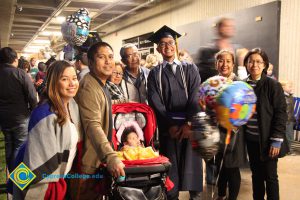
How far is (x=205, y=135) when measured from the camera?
221 centimetres

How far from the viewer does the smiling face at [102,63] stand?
2383 mm

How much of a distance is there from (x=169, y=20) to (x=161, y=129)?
8.66m

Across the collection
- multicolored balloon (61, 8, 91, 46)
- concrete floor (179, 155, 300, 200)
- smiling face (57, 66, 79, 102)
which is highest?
multicolored balloon (61, 8, 91, 46)

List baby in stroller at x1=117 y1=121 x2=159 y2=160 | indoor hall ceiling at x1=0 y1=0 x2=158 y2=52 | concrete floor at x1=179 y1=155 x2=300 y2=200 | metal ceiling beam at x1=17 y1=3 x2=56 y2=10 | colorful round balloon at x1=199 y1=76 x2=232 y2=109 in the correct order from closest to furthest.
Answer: colorful round balloon at x1=199 y1=76 x2=232 y2=109 → baby in stroller at x1=117 y1=121 x2=159 y2=160 → concrete floor at x1=179 y1=155 x2=300 y2=200 → indoor hall ceiling at x1=0 y1=0 x2=158 y2=52 → metal ceiling beam at x1=17 y1=3 x2=56 y2=10

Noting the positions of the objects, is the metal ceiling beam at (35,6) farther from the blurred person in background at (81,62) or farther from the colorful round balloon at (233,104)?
the colorful round balloon at (233,104)

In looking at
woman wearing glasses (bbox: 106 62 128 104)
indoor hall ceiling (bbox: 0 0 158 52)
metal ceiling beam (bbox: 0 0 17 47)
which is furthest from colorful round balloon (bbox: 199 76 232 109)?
metal ceiling beam (bbox: 0 0 17 47)

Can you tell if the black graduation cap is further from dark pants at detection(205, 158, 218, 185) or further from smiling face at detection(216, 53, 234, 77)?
dark pants at detection(205, 158, 218, 185)

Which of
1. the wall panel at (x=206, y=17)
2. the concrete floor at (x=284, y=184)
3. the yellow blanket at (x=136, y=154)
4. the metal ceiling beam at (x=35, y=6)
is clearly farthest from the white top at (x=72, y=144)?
the metal ceiling beam at (x=35, y=6)

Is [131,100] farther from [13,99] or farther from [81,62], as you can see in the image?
[13,99]

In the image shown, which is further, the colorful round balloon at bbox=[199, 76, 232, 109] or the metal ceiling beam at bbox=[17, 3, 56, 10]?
the metal ceiling beam at bbox=[17, 3, 56, 10]

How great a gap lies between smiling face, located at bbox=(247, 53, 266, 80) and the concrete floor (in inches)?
61.7

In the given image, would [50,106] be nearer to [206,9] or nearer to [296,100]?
[296,100]

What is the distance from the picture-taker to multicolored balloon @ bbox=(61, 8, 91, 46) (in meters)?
4.04

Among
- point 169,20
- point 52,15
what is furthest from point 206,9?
point 52,15
